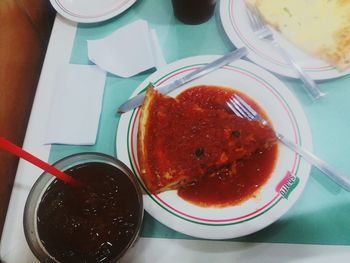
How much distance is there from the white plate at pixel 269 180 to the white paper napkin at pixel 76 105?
11 centimetres

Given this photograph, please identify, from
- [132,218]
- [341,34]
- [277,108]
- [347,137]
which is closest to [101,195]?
[132,218]

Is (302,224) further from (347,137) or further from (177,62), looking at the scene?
(177,62)

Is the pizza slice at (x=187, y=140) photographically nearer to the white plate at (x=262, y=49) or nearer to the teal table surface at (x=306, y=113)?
the teal table surface at (x=306, y=113)

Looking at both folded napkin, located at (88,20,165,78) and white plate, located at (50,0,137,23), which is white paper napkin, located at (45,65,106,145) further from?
white plate, located at (50,0,137,23)

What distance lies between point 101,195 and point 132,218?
8 cm

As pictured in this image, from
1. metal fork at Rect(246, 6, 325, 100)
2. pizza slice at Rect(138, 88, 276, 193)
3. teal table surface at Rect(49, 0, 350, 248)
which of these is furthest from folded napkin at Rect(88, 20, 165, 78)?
metal fork at Rect(246, 6, 325, 100)

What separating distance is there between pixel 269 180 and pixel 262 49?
0.43 m

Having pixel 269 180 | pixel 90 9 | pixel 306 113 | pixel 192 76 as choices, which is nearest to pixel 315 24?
pixel 306 113

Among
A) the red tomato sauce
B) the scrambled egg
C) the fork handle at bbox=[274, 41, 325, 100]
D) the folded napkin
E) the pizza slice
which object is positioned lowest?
the red tomato sauce

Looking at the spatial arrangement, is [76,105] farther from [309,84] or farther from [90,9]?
[309,84]

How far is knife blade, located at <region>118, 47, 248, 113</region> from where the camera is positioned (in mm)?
994

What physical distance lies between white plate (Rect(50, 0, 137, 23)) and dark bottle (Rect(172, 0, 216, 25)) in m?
0.17

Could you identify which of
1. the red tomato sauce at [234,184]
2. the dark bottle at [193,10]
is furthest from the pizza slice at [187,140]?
the dark bottle at [193,10]

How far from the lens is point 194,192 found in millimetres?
881
